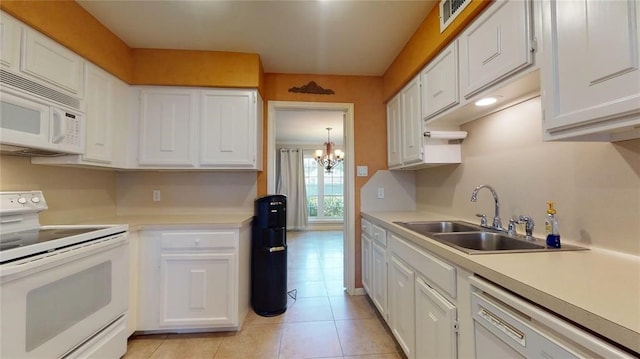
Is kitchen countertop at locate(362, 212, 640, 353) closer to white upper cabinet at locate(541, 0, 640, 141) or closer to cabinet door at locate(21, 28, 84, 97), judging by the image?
white upper cabinet at locate(541, 0, 640, 141)

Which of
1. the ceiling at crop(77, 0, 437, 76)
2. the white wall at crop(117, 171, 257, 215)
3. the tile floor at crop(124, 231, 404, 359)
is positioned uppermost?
the ceiling at crop(77, 0, 437, 76)

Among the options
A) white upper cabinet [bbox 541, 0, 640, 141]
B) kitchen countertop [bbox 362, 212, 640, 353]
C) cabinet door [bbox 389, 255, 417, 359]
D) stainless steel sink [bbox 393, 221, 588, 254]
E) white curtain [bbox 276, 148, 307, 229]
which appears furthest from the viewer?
white curtain [bbox 276, 148, 307, 229]

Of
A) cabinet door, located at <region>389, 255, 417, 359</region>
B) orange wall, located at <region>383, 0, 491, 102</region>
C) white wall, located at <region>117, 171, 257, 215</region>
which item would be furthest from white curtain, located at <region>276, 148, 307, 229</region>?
cabinet door, located at <region>389, 255, 417, 359</region>

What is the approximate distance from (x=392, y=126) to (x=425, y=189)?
2.36 feet

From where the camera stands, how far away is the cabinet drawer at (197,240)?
218 centimetres

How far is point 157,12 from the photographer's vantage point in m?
2.00

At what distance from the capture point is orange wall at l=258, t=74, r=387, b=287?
3002 mm

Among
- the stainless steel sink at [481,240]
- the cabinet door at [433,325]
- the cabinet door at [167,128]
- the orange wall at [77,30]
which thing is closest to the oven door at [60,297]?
the cabinet door at [167,128]

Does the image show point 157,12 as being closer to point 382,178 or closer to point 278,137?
point 382,178

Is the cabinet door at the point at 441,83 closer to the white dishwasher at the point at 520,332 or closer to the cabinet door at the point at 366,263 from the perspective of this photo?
the white dishwasher at the point at 520,332

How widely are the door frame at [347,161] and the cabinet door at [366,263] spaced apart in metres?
0.14

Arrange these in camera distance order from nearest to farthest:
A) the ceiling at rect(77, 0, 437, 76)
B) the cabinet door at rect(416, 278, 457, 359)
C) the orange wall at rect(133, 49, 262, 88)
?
the cabinet door at rect(416, 278, 457, 359)
the ceiling at rect(77, 0, 437, 76)
the orange wall at rect(133, 49, 262, 88)

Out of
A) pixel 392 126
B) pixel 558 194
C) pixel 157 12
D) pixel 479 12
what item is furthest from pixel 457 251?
pixel 157 12

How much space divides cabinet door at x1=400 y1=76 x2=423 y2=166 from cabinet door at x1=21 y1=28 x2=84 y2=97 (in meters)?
2.47
